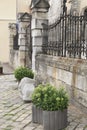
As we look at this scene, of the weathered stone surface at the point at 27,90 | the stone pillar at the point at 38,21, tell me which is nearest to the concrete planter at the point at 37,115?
the weathered stone surface at the point at 27,90

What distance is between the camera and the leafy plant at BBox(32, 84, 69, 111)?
6.64m

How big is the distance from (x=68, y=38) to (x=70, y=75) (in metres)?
2.05

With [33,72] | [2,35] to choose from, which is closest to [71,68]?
[33,72]

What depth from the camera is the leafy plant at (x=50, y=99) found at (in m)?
6.64

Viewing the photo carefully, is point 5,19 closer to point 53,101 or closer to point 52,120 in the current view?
point 53,101

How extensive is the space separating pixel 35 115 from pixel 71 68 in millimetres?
1725

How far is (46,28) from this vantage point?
12.2 meters

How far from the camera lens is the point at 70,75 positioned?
8.41 meters

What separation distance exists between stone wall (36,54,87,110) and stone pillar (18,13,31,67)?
6291 mm

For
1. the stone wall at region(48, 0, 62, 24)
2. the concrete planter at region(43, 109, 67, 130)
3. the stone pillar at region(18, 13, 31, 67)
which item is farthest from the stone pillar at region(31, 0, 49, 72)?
the stone wall at region(48, 0, 62, 24)

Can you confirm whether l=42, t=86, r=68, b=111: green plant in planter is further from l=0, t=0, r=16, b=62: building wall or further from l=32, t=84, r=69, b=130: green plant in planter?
l=0, t=0, r=16, b=62: building wall

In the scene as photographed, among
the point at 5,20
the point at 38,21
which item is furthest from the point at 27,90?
the point at 5,20

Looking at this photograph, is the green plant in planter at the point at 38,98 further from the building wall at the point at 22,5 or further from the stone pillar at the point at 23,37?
the building wall at the point at 22,5

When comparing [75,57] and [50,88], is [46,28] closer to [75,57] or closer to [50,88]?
[75,57]
